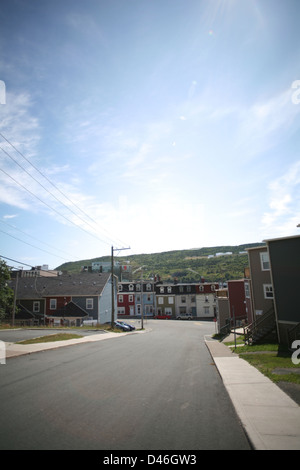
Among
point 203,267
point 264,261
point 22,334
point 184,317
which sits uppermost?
point 203,267

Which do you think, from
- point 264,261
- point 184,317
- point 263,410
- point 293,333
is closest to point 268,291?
point 264,261

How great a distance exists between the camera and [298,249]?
66.2 feet

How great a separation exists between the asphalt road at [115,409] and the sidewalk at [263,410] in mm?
307

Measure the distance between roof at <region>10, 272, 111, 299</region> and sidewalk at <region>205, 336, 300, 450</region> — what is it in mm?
40227

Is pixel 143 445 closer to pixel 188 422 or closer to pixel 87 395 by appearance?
pixel 188 422

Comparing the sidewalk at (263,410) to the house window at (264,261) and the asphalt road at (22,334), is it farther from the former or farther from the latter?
the asphalt road at (22,334)

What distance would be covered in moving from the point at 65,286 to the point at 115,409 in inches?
1899

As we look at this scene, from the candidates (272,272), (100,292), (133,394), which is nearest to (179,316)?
(100,292)

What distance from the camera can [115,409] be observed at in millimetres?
6816

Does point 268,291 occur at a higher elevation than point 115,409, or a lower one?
higher

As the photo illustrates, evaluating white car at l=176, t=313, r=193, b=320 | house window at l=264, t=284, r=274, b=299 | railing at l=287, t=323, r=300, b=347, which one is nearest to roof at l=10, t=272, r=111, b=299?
white car at l=176, t=313, r=193, b=320

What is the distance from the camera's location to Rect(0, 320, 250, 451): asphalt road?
517 cm

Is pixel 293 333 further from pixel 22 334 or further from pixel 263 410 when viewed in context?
pixel 22 334
